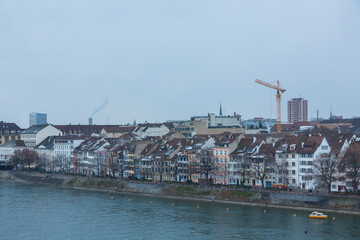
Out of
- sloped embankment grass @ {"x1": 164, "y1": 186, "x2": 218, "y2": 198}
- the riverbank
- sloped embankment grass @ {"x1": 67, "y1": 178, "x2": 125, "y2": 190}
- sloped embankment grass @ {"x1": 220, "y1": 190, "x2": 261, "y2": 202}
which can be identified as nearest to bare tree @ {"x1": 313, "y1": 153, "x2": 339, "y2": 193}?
the riverbank

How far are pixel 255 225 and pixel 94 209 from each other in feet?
98.6

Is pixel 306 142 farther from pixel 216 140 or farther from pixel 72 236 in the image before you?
pixel 72 236

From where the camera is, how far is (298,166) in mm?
110250

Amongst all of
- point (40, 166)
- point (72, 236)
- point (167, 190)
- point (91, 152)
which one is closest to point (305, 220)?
point (72, 236)

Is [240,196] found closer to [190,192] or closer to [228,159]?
[190,192]

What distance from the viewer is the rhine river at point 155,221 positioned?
80.0 meters

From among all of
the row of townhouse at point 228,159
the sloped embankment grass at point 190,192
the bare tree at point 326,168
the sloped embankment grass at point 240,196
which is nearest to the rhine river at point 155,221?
the sloped embankment grass at point 240,196

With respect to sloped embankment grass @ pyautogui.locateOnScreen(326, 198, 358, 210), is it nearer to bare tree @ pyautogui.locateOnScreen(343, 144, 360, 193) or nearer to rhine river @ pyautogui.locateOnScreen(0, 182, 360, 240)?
rhine river @ pyautogui.locateOnScreen(0, 182, 360, 240)

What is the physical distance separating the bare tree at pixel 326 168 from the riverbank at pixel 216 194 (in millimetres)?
3641

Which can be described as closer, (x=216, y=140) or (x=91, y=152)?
(x=216, y=140)

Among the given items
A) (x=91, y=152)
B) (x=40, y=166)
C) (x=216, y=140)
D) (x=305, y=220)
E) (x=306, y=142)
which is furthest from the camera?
(x=40, y=166)

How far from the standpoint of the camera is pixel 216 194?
369 feet

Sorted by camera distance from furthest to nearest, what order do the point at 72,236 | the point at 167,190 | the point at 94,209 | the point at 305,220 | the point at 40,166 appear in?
the point at 40,166
the point at 167,190
the point at 94,209
the point at 305,220
the point at 72,236

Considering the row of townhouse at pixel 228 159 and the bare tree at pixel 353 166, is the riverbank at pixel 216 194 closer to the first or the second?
the bare tree at pixel 353 166
